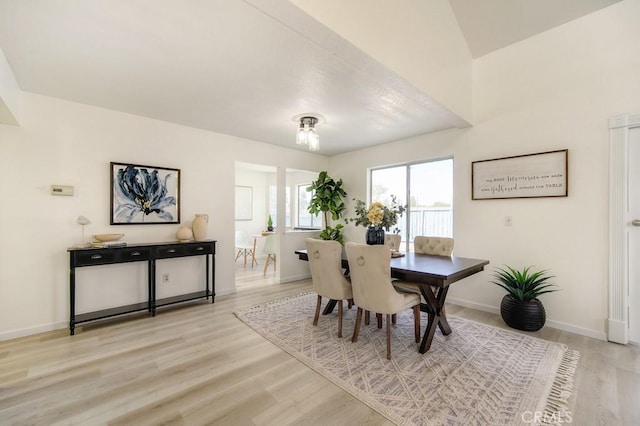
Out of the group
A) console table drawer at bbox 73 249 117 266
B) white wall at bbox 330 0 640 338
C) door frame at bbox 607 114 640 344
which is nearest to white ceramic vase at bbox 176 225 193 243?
console table drawer at bbox 73 249 117 266

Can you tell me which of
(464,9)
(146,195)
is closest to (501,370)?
(464,9)

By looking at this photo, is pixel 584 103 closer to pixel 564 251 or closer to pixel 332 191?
pixel 564 251

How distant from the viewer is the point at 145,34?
1867 millimetres

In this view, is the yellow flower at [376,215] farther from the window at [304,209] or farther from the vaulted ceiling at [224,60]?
the window at [304,209]

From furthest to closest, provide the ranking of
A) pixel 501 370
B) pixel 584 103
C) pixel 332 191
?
1. pixel 332 191
2. pixel 584 103
3. pixel 501 370

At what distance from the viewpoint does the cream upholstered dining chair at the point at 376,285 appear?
2242mm

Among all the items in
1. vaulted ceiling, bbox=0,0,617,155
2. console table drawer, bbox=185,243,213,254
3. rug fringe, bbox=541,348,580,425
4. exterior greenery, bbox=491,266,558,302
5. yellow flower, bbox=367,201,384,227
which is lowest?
rug fringe, bbox=541,348,580,425

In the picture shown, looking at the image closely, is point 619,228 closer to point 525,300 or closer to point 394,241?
point 525,300

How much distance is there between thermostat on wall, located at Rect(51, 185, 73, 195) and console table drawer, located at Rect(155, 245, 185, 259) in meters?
1.08

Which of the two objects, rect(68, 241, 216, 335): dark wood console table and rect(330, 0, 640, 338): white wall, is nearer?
rect(330, 0, 640, 338): white wall

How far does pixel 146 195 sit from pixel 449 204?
165 inches

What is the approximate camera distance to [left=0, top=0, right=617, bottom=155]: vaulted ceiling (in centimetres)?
171

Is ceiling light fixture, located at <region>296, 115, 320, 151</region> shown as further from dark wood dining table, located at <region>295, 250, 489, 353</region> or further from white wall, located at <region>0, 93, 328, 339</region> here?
white wall, located at <region>0, 93, 328, 339</region>

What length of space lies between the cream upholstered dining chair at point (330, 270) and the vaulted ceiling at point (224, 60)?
5.15 ft
